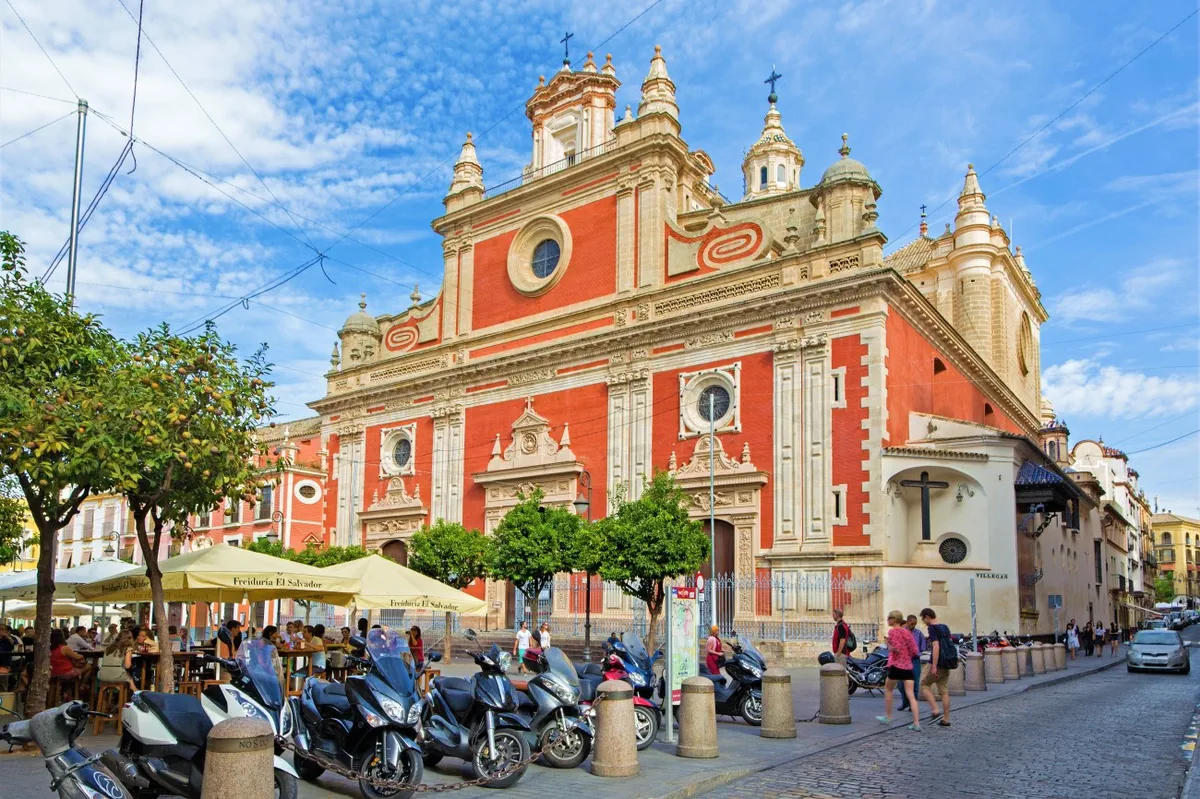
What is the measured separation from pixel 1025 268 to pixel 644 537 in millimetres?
30985

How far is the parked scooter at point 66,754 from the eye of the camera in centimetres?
584

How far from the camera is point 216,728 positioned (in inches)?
224

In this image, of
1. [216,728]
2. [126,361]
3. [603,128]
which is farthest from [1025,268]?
[216,728]

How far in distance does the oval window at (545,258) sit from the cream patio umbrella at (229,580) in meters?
18.5

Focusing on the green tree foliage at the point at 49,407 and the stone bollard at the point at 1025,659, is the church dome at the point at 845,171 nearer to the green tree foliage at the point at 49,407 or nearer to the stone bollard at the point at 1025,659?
the stone bollard at the point at 1025,659

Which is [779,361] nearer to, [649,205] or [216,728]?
[649,205]

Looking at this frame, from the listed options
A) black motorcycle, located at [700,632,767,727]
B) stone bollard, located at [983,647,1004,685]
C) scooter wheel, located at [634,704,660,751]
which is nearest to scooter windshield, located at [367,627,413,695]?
scooter wheel, located at [634,704,660,751]

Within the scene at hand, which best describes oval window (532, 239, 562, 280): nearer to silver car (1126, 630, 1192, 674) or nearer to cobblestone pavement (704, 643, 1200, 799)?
silver car (1126, 630, 1192, 674)

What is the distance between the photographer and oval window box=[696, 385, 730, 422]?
88.4ft

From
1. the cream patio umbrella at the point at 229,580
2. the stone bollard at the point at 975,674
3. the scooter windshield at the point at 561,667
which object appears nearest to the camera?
the scooter windshield at the point at 561,667

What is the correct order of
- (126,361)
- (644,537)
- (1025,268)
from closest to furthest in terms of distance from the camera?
(126,361)
(644,537)
(1025,268)

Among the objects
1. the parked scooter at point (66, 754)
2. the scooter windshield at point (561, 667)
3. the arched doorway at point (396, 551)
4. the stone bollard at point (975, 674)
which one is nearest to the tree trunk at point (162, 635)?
the scooter windshield at point (561, 667)

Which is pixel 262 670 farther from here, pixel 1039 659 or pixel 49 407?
pixel 1039 659

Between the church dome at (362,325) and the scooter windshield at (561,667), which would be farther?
the church dome at (362,325)
